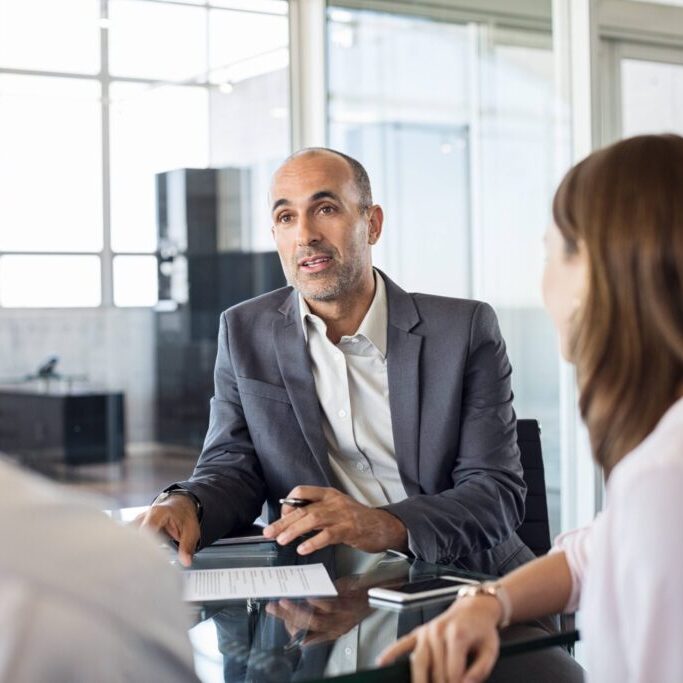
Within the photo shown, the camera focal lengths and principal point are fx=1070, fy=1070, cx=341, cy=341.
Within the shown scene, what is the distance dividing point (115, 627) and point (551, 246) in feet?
2.94

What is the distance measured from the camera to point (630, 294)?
1.27 m

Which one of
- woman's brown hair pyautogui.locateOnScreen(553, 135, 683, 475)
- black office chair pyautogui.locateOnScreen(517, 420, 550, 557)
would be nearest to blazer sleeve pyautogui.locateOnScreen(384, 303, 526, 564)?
black office chair pyautogui.locateOnScreen(517, 420, 550, 557)

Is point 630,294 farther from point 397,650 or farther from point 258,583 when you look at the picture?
point 258,583

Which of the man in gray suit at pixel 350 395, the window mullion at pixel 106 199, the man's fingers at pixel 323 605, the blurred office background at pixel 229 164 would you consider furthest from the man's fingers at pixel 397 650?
the window mullion at pixel 106 199

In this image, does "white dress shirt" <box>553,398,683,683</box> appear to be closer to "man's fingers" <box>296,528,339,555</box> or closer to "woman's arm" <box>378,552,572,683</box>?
"woman's arm" <box>378,552,572,683</box>

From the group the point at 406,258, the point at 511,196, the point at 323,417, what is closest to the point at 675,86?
the point at 511,196

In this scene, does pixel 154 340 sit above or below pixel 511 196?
below

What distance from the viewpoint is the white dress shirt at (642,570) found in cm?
111

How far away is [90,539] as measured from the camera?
79cm

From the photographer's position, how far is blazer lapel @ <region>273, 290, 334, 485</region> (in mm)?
2502

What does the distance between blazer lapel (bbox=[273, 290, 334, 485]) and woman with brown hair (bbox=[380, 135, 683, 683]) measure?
102 centimetres

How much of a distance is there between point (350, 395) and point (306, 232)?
438mm

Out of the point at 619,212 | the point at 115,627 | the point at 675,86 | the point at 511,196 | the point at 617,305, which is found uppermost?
the point at 675,86

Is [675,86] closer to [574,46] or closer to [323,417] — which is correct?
[574,46]
